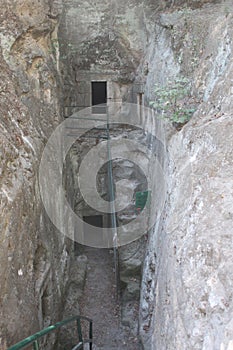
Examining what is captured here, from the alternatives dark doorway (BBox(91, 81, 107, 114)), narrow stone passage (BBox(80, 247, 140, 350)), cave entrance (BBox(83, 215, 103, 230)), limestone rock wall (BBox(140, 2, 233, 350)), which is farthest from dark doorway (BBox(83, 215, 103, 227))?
limestone rock wall (BBox(140, 2, 233, 350))

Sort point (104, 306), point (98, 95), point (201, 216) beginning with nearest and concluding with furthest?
point (201, 216) → point (104, 306) → point (98, 95)

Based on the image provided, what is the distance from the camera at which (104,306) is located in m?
8.79

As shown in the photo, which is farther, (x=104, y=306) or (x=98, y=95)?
(x=98, y=95)

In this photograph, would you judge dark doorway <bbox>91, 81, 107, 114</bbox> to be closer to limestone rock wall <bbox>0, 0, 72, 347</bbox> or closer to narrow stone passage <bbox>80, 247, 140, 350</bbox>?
limestone rock wall <bbox>0, 0, 72, 347</bbox>

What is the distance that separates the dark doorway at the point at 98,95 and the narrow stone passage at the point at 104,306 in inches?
210

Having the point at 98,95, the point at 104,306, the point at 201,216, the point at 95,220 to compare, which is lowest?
the point at 104,306

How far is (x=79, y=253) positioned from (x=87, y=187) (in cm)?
228

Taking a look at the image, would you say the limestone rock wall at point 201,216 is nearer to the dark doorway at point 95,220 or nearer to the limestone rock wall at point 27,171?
the limestone rock wall at point 27,171

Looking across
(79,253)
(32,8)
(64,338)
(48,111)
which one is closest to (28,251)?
(64,338)

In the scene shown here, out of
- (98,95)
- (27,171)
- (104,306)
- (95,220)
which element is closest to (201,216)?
(27,171)

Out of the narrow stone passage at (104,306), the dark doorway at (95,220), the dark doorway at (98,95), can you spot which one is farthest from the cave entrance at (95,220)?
the dark doorway at (98,95)

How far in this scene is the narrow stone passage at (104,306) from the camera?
297 inches

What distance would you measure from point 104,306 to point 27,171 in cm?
492

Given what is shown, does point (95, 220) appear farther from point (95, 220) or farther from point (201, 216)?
point (201, 216)
